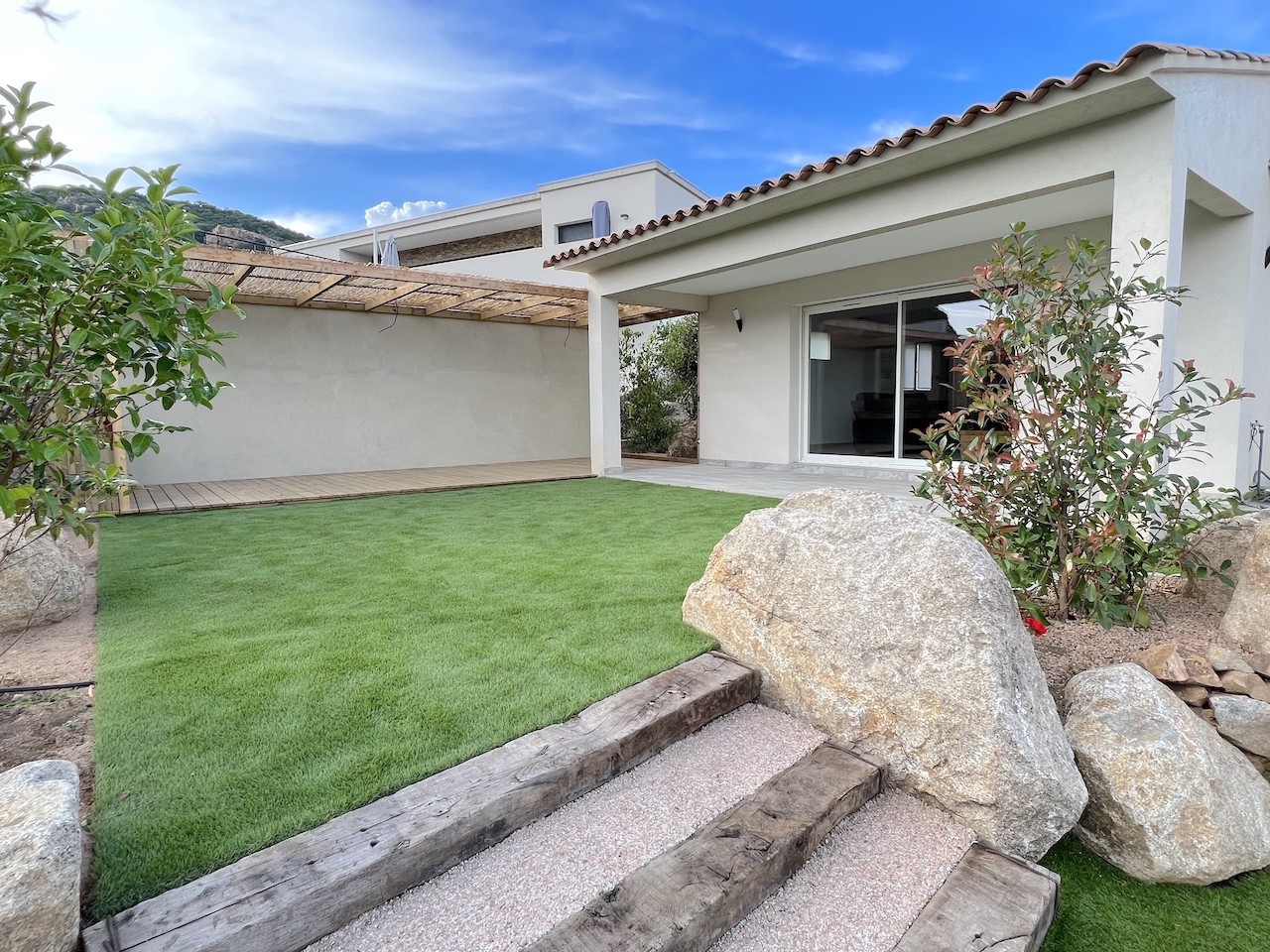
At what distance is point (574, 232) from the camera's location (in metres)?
18.5

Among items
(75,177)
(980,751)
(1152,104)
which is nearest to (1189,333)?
(1152,104)

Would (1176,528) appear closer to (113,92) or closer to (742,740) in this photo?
(742,740)

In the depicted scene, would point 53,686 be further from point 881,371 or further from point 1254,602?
point 881,371

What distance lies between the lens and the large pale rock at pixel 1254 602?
9.69 feet

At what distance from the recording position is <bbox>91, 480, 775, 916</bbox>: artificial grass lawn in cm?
197

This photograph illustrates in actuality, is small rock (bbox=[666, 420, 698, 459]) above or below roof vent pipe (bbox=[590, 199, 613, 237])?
below

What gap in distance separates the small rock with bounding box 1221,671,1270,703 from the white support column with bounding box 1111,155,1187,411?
107 inches

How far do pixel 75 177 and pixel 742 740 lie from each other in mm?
2740

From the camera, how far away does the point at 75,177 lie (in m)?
1.76

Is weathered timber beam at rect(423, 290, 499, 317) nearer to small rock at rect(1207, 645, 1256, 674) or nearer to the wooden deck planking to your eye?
the wooden deck planking

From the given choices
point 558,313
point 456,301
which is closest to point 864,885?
point 456,301

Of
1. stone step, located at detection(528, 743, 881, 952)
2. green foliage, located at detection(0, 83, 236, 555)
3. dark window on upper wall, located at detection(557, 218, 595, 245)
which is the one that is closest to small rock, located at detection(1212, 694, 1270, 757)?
stone step, located at detection(528, 743, 881, 952)

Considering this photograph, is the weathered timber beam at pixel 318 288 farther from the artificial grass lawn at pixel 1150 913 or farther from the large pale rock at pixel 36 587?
the artificial grass lawn at pixel 1150 913

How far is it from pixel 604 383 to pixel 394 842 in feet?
29.5
